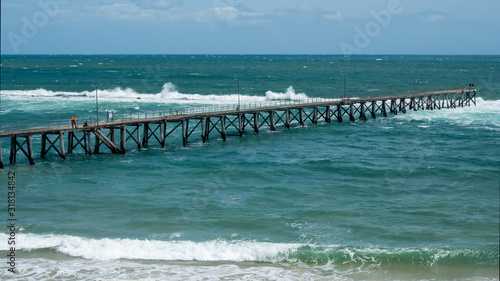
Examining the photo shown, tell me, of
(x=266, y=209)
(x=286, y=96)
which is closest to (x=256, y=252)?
(x=266, y=209)

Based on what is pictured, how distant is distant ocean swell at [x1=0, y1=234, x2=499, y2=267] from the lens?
25516 mm

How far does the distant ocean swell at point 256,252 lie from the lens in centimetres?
2552

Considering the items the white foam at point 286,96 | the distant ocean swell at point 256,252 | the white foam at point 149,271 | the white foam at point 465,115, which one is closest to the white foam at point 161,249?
the distant ocean swell at point 256,252

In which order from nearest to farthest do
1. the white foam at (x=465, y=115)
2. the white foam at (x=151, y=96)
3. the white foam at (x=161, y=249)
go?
the white foam at (x=161, y=249) → the white foam at (x=465, y=115) → the white foam at (x=151, y=96)

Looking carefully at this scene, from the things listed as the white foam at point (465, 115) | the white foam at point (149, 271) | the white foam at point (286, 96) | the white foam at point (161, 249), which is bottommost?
the white foam at point (149, 271)

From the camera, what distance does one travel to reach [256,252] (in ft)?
86.3

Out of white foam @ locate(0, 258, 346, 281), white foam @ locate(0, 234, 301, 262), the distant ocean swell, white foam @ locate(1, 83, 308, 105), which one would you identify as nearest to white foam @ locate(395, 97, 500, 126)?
white foam @ locate(1, 83, 308, 105)

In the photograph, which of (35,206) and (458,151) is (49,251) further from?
(458,151)

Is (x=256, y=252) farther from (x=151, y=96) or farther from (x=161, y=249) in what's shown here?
(x=151, y=96)

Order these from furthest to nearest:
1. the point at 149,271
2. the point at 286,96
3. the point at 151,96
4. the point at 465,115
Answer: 1. the point at 286,96
2. the point at 151,96
3. the point at 465,115
4. the point at 149,271

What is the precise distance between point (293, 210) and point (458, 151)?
72.1 feet

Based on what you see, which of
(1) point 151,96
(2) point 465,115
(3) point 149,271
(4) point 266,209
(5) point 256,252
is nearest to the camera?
(3) point 149,271

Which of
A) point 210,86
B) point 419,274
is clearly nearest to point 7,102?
point 210,86

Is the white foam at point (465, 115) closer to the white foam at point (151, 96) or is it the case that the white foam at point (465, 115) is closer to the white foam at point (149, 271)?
the white foam at point (151, 96)
